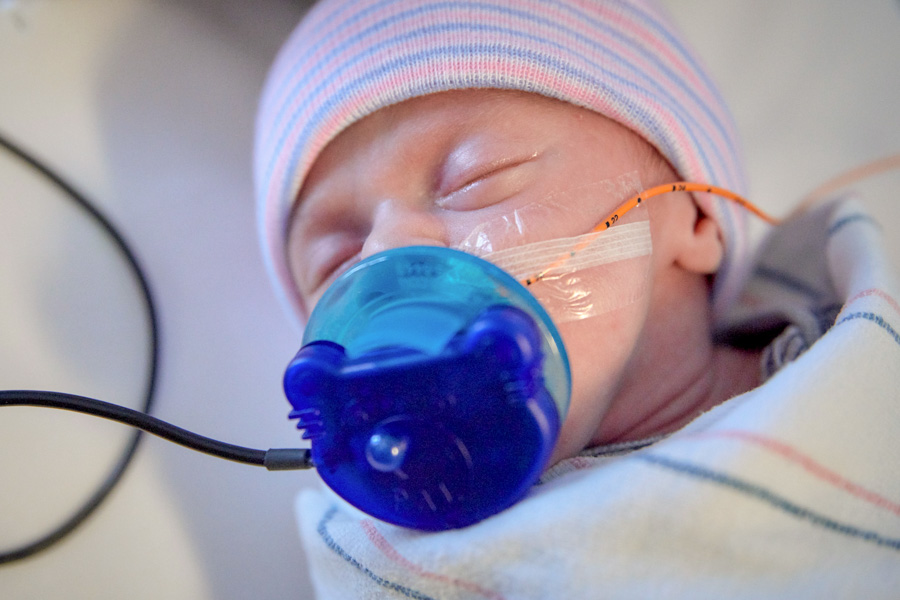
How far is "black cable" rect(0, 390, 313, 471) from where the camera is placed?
600 mm

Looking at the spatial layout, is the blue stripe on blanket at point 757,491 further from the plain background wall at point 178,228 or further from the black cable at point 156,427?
the plain background wall at point 178,228

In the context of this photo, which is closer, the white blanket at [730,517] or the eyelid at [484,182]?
the white blanket at [730,517]

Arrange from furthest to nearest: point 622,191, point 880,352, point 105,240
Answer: point 105,240 < point 622,191 < point 880,352

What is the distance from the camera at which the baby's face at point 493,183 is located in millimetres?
680

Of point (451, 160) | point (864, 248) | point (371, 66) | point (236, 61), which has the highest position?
point (236, 61)

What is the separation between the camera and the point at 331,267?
0.82 meters

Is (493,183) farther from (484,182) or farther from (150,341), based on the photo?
Result: (150,341)

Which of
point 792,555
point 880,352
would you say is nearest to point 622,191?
point 880,352

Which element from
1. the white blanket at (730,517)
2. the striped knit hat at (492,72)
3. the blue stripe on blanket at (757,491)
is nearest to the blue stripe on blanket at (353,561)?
the white blanket at (730,517)

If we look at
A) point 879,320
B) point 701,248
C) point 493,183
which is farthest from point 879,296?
point 493,183

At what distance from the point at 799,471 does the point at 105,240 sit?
1.02 metres

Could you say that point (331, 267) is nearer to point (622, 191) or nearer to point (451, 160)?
point (451, 160)

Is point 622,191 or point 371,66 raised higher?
point 371,66

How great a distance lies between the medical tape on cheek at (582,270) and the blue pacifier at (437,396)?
0.23 ft
